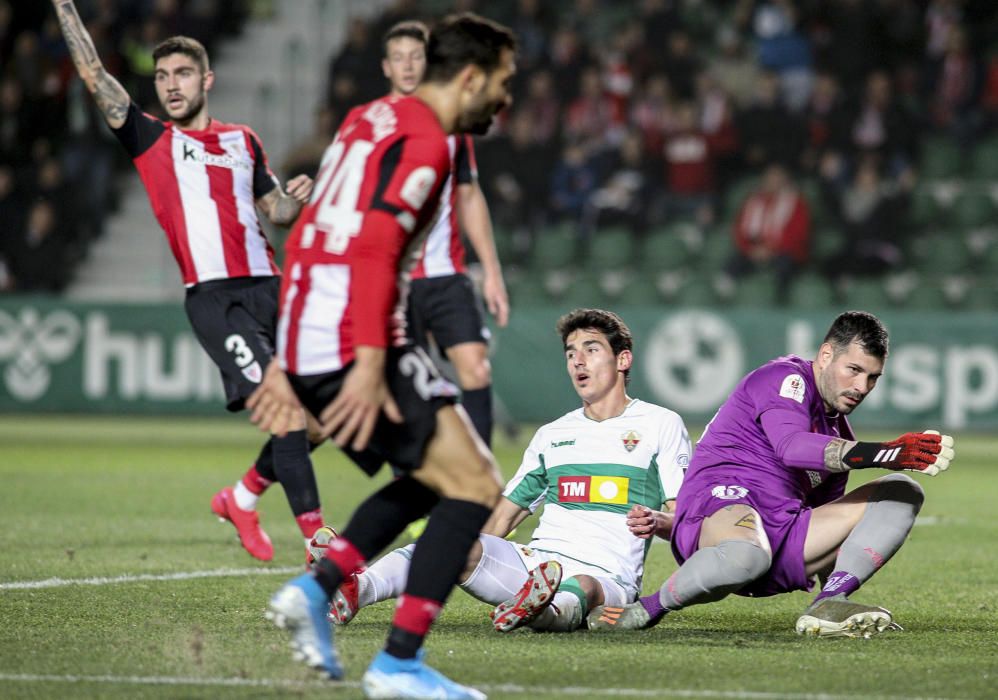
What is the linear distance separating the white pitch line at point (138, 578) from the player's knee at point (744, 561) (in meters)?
2.47

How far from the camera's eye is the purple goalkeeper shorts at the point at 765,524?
18.2ft

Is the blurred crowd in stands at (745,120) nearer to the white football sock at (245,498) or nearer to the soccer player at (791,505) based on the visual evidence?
the white football sock at (245,498)

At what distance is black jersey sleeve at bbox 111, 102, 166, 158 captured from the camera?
6930 millimetres

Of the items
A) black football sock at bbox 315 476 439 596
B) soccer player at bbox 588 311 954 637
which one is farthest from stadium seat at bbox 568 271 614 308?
black football sock at bbox 315 476 439 596

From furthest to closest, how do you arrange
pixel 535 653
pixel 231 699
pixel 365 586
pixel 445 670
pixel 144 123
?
pixel 144 123
pixel 365 586
pixel 535 653
pixel 445 670
pixel 231 699

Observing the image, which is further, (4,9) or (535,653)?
(4,9)

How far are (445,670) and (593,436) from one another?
1516 millimetres

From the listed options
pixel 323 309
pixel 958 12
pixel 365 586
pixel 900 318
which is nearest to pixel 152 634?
pixel 365 586

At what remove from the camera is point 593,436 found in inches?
231

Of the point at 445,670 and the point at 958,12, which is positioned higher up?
the point at 958,12

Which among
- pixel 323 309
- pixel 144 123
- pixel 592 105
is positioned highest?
pixel 592 105

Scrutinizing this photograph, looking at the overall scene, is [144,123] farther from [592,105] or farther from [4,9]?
[4,9]

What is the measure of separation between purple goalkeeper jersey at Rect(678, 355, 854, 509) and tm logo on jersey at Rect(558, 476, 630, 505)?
22cm

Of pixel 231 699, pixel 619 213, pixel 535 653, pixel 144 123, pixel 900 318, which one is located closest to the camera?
pixel 231 699
